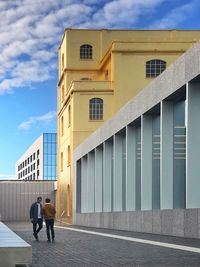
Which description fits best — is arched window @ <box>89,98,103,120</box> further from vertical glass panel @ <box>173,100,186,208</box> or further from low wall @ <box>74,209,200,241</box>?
vertical glass panel @ <box>173,100,186,208</box>

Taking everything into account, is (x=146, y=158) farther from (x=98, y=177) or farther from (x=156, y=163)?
(x=98, y=177)

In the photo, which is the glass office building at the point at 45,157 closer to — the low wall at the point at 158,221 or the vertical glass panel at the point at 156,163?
the low wall at the point at 158,221

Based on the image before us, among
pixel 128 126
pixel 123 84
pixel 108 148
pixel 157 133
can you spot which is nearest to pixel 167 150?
pixel 157 133

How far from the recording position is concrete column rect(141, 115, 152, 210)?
89.8 ft

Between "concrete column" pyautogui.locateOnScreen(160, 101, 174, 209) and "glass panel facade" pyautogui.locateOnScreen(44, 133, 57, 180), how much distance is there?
3739 inches

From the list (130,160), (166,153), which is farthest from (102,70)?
(166,153)

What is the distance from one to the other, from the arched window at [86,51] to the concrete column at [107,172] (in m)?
23.8

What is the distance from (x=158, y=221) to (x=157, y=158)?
4.01m

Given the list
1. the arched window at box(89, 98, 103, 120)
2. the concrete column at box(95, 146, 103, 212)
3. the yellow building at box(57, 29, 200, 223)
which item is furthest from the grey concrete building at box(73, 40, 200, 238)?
the arched window at box(89, 98, 103, 120)

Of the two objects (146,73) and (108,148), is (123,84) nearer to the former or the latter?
(146,73)

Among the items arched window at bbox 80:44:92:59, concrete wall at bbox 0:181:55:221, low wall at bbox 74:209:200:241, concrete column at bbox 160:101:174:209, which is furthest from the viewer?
concrete wall at bbox 0:181:55:221

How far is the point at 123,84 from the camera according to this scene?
5378 centimetres

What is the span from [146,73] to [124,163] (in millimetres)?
21899

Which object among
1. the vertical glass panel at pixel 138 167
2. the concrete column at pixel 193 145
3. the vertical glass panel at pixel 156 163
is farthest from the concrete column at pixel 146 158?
the concrete column at pixel 193 145
